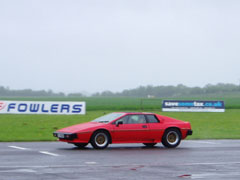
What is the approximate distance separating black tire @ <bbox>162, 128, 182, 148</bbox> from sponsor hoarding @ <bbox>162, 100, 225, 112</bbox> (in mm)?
31139

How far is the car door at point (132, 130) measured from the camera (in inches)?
724

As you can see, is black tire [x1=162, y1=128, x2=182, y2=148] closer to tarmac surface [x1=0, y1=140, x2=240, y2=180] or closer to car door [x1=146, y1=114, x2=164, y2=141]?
car door [x1=146, y1=114, x2=164, y2=141]

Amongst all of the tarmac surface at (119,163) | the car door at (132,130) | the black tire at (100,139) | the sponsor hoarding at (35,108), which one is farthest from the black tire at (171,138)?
the sponsor hoarding at (35,108)

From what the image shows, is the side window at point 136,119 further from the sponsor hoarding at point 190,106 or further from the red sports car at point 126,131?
the sponsor hoarding at point 190,106

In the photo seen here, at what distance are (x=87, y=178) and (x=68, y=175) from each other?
0.57 m

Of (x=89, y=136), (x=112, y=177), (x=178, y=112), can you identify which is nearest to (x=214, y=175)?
(x=112, y=177)

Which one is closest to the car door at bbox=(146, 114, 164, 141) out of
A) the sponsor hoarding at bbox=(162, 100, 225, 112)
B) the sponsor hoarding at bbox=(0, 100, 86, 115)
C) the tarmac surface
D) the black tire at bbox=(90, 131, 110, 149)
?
the tarmac surface

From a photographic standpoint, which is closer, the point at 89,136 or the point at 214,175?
the point at 214,175

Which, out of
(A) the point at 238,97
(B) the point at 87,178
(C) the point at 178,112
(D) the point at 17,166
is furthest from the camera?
(A) the point at 238,97

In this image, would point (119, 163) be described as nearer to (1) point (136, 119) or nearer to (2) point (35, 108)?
(1) point (136, 119)

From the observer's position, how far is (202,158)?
15.2m

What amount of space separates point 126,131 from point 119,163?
485 cm

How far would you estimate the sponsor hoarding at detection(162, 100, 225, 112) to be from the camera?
50.5 meters

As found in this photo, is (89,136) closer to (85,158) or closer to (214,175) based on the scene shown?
(85,158)
